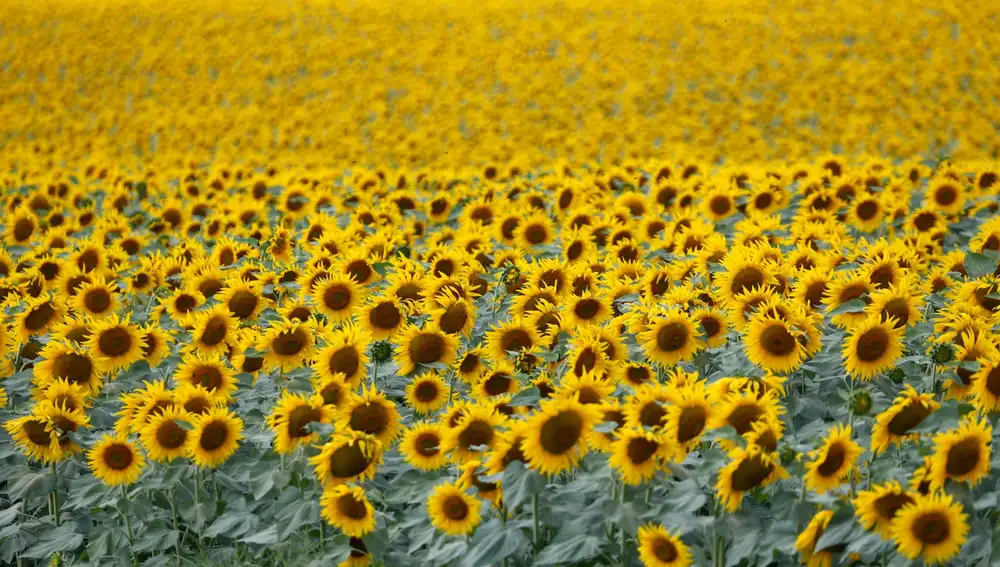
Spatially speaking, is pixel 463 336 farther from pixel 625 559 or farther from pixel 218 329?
pixel 625 559

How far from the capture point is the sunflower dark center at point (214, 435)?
3.57 m

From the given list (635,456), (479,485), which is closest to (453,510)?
(479,485)

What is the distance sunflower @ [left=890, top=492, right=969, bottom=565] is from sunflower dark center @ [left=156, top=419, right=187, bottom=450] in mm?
2513

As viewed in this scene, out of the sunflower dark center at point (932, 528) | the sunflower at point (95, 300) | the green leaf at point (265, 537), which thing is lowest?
the green leaf at point (265, 537)

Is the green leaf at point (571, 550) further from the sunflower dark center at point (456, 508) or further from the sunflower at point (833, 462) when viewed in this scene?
the sunflower at point (833, 462)

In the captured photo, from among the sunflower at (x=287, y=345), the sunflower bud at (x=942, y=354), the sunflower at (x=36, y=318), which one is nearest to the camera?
the sunflower bud at (x=942, y=354)

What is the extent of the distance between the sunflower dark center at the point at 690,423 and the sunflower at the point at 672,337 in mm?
863

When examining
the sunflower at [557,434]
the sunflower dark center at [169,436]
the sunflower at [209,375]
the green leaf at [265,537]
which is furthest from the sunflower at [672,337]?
the sunflower dark center at [169,436]

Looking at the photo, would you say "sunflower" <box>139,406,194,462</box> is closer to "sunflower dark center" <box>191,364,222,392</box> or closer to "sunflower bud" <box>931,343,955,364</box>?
"sunflower dark center" <box>191,364,222,392</box>

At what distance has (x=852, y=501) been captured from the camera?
266 centimetres

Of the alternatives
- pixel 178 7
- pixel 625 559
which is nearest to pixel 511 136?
pixel 178 7

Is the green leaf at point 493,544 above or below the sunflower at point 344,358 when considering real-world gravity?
below

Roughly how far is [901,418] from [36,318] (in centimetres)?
396

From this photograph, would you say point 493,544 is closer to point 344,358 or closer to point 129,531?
point 344,358
